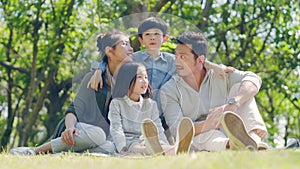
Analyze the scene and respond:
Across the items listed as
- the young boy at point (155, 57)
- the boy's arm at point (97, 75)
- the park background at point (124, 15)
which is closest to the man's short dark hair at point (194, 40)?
the young boy at point (155, 57)

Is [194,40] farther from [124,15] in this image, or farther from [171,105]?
[124,15]

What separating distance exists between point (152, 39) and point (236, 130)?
40.3 inches

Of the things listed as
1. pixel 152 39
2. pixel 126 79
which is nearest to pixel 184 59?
pixel 152 39

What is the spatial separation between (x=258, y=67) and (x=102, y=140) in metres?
8.18

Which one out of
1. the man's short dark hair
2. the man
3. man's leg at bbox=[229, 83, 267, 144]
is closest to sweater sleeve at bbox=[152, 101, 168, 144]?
the man

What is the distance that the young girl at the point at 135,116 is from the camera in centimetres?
535

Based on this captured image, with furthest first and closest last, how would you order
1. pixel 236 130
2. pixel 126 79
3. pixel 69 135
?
1. pixel 69 135
2. pixel 126 79
3. pixel 236 130

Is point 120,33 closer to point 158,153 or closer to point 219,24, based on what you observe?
point 158,153

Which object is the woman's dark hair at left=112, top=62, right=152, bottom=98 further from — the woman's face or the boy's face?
the boy's face

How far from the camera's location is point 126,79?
545 centimetres

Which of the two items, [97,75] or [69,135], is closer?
[97,75]

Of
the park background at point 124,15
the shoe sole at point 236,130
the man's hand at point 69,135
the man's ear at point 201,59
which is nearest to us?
the shoe sole at point 236,130

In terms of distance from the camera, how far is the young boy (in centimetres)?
555

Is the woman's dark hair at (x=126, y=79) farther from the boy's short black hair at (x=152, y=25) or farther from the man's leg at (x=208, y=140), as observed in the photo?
the man's leg at (x=208, y=140)
